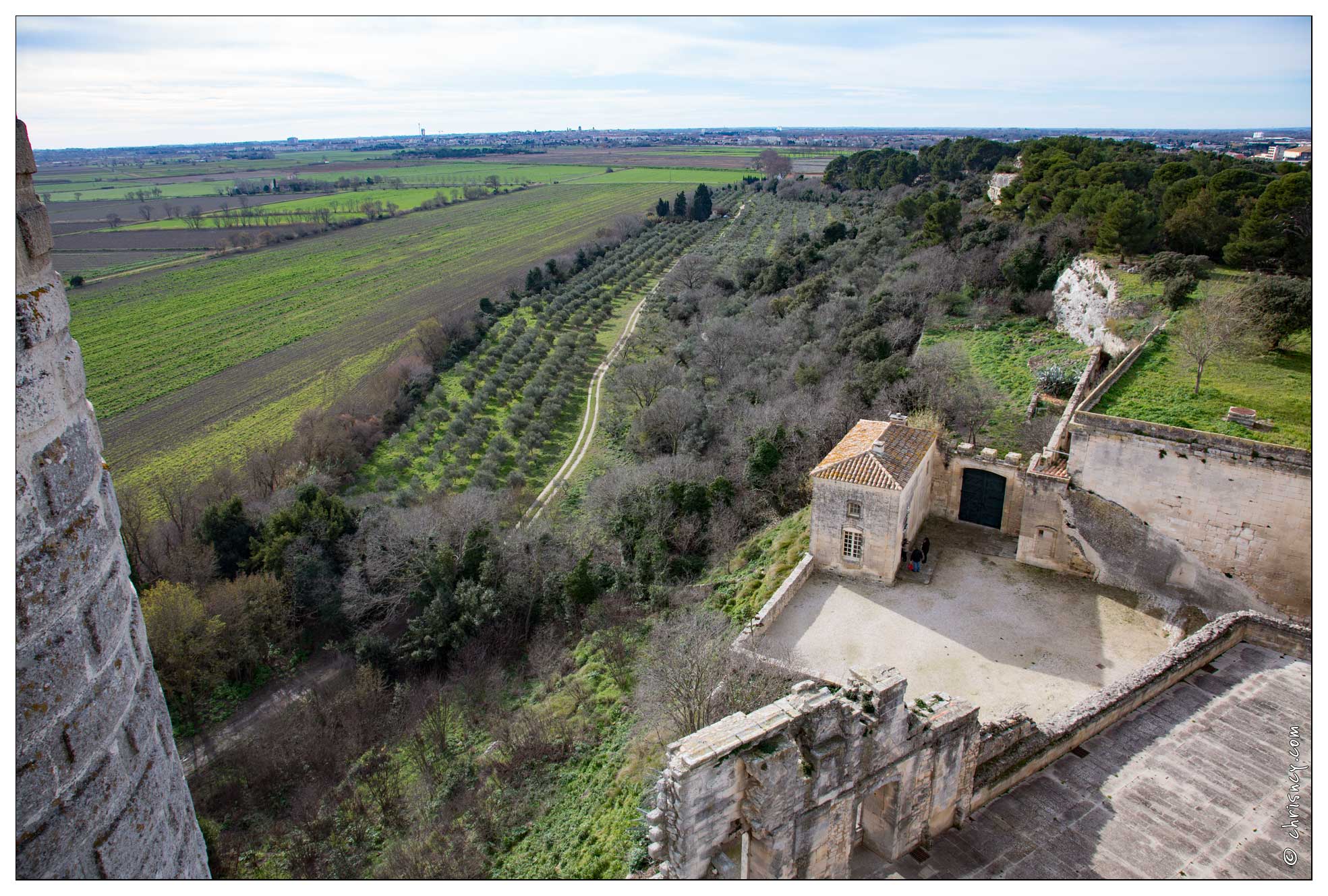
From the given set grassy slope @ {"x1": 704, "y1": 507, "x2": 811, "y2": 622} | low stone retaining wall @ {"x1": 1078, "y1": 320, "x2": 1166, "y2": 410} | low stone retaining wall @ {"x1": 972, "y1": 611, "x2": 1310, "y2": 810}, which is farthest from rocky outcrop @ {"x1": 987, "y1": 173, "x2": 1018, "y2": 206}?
low stone retaining wall @ {"x1": 972, "y1": 611, "x2": 1310, "y2": 810}

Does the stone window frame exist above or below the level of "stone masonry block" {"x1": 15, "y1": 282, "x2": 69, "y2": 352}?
below

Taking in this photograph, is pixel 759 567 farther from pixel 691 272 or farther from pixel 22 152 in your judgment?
pixel 691 272

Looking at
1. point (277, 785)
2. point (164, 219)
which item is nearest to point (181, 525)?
point (277, 785)

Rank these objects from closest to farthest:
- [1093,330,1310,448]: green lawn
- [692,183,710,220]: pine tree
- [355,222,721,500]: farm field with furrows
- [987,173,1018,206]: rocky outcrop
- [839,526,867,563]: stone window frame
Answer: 1. [1093,330,1310,448]: green lawn
2. [839,526,867,563]: stone window frame
3. [355,222,721,500]: farm field with furrows
4. [987,173,1018,206]: rocky outcrop
5. [692,183,710,220]: pine tree

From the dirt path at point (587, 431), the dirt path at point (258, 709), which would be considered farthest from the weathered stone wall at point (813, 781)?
the dirt path at point (587, 431)

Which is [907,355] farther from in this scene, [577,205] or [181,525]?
[577,205]

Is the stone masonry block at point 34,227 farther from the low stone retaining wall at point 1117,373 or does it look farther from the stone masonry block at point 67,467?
the low stone retaining wall at point 1117,373

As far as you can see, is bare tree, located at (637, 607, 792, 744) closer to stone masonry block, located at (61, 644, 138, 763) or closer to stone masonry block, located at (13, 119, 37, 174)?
stone masonry block, located at (61, 644, 138, 763)
